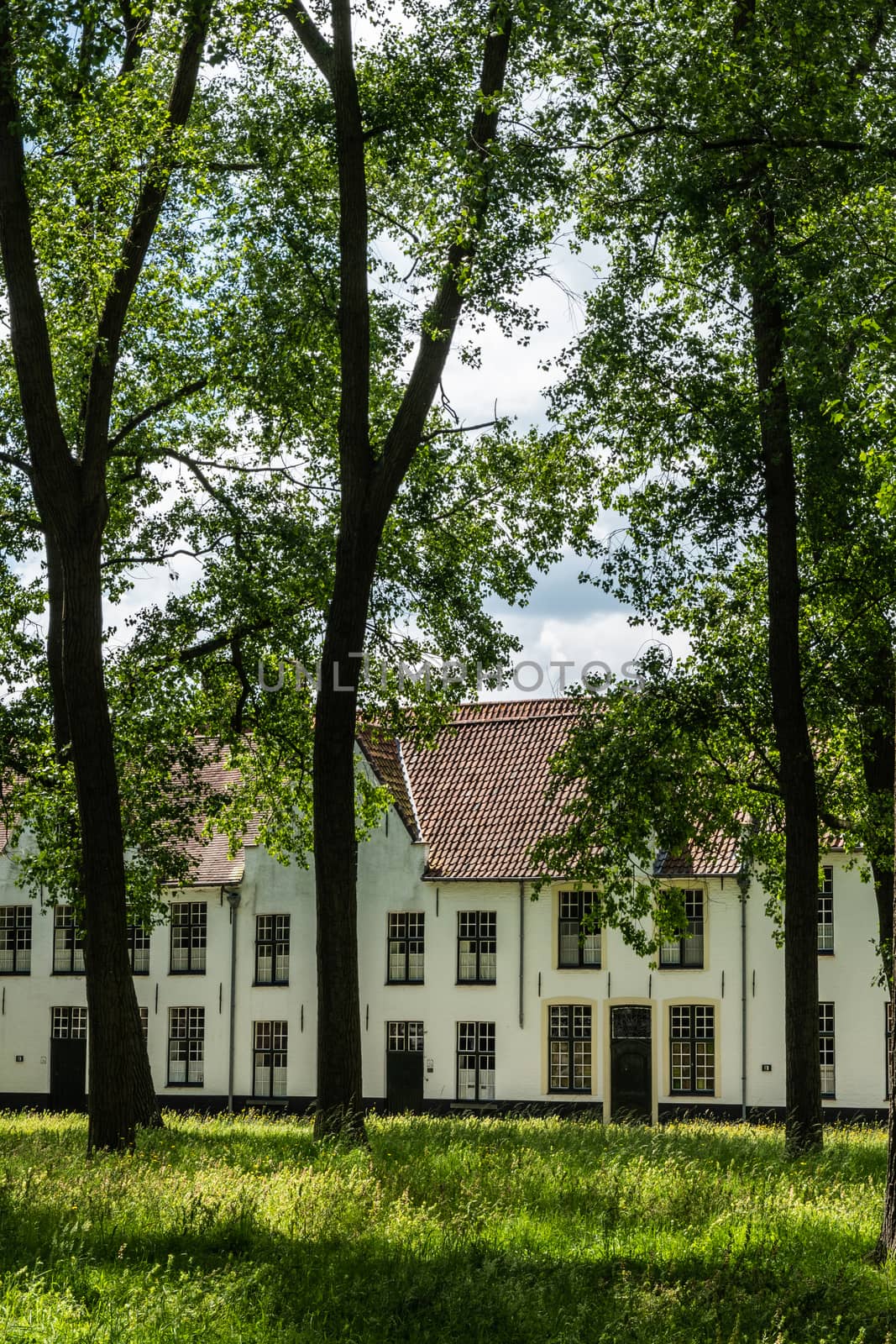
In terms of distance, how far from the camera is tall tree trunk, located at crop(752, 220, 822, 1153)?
16.0 meters

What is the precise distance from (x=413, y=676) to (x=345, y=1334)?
13.3m

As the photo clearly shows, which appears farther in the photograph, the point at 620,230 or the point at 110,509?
the point at 110,509

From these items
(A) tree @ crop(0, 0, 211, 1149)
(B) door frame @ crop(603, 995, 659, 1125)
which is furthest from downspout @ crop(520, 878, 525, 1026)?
(A) tree @ crop(0, 0, 211, 1149)

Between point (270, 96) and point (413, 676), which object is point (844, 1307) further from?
point (270, 96)

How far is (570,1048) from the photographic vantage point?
35969mm

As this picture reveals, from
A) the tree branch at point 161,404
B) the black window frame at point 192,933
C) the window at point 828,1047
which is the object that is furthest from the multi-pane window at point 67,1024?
the tree branch at point 161,404

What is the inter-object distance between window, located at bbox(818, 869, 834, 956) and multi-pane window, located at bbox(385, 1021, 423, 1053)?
1035 centimetres

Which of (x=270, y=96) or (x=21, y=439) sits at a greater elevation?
(x=270, y=96)

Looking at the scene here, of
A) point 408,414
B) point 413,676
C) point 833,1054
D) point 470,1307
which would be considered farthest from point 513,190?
point 833,1054

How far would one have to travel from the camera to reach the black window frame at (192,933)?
39.8 meters

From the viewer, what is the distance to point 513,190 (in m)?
14.7

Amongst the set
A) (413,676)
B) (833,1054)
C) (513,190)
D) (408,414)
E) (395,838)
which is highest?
(513,190)

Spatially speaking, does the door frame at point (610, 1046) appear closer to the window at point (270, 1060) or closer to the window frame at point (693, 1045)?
the window frame at point (693, 1045)

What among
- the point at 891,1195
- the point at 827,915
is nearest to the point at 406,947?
the point at 827,915
